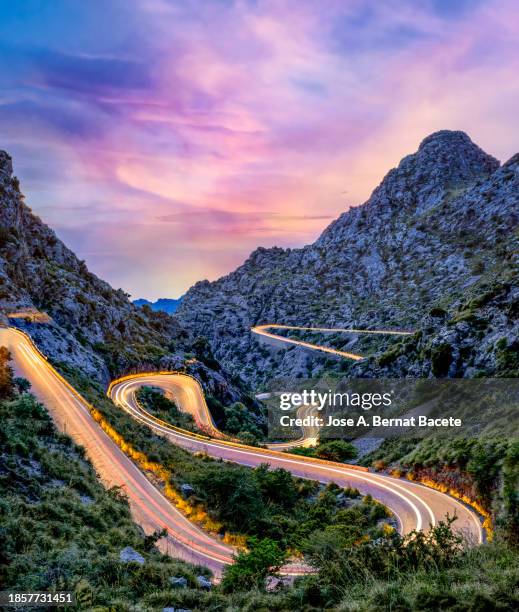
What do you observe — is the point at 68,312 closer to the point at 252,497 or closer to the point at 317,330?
the point at 252,497

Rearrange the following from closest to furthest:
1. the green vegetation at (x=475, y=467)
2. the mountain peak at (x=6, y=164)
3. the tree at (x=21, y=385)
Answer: the green vegetation at (x=475, y=467) → the tree at (x=21, y=385) → the mountain peak at (x=6, y=164)

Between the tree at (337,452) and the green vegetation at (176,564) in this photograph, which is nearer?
the green vegetation at (176,564)

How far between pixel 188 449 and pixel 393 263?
12202cm

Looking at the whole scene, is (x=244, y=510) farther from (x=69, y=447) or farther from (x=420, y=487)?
(x=420, y=487)

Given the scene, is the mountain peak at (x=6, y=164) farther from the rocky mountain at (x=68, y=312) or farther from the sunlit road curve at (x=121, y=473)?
the sunlit road curve at (x=121, y=473)

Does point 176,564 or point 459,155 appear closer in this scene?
point 176,564

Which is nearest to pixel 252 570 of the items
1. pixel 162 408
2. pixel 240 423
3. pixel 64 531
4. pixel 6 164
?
pixel 64 531

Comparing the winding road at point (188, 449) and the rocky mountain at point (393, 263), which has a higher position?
the rocky mountain at point (393, 263)

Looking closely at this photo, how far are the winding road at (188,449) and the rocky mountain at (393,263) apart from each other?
1034 inches

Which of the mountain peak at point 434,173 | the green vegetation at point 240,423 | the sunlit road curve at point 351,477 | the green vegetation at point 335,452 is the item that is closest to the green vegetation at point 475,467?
the sunlit road curve at point 351,477

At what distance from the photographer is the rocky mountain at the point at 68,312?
169ft

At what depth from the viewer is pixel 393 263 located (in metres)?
141

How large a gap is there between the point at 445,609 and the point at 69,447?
62.8 feet

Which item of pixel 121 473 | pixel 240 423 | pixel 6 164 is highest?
pixel 6 164
